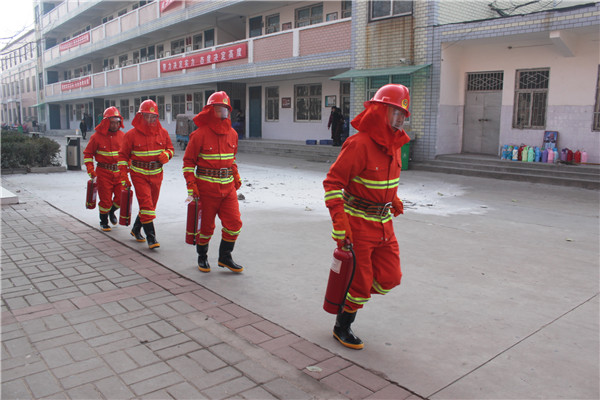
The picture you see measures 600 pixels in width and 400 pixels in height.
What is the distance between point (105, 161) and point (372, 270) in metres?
4.88

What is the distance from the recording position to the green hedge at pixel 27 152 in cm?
1450

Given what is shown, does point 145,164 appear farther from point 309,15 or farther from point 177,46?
point 177,46

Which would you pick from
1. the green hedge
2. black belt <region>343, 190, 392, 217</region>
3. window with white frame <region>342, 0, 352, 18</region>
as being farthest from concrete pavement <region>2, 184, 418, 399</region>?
window with white frame <region>342, 0, 352, 18</region>

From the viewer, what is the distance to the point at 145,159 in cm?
613

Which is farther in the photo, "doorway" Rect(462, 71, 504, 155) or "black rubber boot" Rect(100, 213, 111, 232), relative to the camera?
"doorway" Rect(462, 71, 504, 155)

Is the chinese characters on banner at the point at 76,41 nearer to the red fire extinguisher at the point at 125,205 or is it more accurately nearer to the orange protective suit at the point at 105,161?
the orange protective suit at the point at 105,161

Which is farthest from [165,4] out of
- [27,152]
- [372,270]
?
[372,270]

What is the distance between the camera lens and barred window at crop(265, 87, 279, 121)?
2369 centimetres

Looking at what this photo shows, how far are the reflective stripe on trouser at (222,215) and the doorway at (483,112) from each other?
40.1 ft

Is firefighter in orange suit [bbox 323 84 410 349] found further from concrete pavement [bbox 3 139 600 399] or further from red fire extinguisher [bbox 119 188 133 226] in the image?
red fire extinguisher [bbox 119 188 133 226]

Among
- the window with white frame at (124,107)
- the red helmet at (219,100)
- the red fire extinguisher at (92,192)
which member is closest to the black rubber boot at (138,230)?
the red fire extinguisher at (92,192)

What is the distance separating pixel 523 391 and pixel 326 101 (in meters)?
18.7

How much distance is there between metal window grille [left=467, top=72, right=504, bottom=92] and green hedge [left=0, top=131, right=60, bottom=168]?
43.2 feet

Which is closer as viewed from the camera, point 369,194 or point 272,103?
point 369,194
